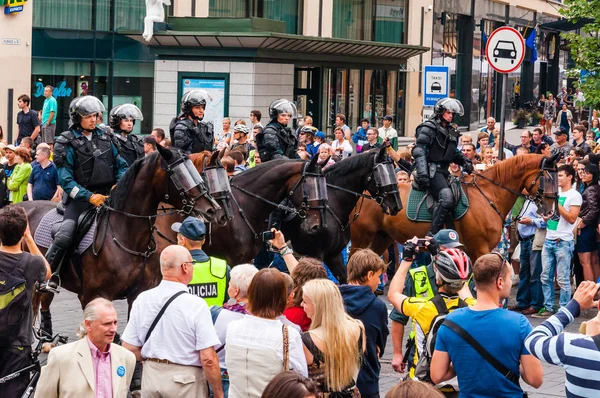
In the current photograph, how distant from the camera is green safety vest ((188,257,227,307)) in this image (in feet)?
27.8

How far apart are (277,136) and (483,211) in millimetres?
3035

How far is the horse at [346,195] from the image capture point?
47.0 feet

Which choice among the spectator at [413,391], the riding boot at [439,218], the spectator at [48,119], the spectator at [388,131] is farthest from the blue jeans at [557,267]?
the spectator at [48,119]

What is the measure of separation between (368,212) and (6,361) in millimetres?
8323

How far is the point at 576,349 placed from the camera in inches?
231

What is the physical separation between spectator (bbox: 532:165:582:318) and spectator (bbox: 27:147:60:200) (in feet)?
25.9

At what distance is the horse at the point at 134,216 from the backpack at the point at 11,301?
104 inches

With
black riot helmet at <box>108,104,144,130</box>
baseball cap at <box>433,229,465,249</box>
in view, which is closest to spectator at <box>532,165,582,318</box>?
black riot helmet at <box>108,104,144,130</box>

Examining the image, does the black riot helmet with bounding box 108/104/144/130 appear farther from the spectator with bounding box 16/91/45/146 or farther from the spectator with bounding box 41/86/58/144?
the spectator with bounding box 41/86/58/144

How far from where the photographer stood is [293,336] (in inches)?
261

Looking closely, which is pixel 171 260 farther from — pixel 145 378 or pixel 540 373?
pixel 540 373

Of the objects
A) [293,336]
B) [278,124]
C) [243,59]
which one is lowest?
[293,336]

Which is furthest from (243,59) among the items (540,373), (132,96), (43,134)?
(540,373)

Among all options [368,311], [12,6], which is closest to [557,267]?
[368,311]
